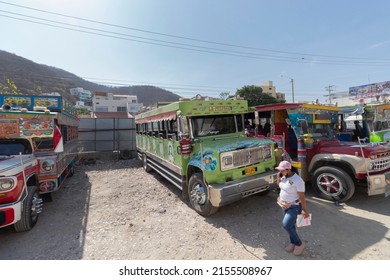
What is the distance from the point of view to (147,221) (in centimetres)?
462

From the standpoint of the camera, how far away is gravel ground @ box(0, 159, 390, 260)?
3.40 m

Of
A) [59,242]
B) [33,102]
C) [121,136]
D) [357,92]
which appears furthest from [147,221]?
[357,92]

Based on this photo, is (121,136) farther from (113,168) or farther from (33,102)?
(33,102)

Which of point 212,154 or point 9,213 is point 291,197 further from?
point 9,213

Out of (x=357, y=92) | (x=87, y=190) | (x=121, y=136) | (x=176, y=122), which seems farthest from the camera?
(x=357, y=92)

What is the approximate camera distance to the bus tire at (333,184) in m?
4.90

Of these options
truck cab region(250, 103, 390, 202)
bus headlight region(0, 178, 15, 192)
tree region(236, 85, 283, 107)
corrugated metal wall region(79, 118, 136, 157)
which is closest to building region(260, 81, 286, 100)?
tree region(236, 85, 283, 107)

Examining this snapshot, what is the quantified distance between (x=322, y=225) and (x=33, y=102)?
9.46 m

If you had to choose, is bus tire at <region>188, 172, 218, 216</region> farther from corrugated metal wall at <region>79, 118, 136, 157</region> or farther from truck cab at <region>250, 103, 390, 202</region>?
corrugated metal wall at <region>79, 118, 136, 157</region>

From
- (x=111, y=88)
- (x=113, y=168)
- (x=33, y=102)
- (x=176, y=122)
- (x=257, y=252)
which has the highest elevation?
(x=111, y=88)

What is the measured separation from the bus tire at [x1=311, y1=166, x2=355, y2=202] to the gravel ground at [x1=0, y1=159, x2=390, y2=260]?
0.83 ft

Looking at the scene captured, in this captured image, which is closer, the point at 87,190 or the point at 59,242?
the point at 59,242

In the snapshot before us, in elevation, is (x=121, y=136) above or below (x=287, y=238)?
above

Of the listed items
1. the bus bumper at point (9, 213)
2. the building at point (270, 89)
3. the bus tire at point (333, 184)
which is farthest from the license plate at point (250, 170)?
the building at point (270, 89)
